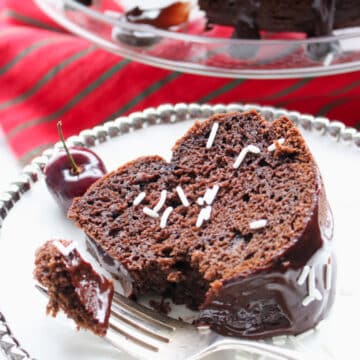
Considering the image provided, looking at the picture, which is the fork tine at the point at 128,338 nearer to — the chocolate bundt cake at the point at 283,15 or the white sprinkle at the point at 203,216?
the white sprinkle at the point at 203,216

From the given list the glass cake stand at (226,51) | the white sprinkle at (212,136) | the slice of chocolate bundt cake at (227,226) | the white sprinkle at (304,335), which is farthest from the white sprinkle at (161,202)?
the glass cake stand at (226,51)

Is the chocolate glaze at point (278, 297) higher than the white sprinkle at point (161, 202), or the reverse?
the white sprinkle at point (161, 202)

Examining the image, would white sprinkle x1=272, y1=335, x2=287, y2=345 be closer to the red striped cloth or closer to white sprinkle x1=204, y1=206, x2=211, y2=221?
white sprinkle x1=204, y1=206, x2=211, y2=221

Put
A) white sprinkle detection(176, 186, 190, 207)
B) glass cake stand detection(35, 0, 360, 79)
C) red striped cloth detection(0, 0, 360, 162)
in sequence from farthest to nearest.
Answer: red striped cloth detection(0, 0, 360, 162), glass cake stand detection(35, 0, 360, 79), white sprinkle detection(176, 186, 190, 207)

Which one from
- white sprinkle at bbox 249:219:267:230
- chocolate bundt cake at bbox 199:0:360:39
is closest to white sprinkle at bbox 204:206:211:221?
white sprinkle at bbox 249:219:267:230

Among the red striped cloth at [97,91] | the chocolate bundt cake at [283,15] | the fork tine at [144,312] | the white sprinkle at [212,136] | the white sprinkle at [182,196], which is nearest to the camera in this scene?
the fork tine at [144,312]

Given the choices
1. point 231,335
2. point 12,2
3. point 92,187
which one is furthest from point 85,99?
point 231,335
